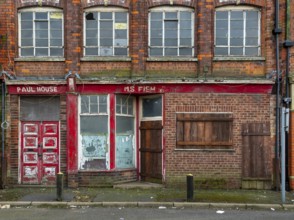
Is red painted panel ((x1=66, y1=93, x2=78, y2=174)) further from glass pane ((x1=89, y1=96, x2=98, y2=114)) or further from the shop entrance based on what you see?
the shop entrance

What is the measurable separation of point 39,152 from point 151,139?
391cm

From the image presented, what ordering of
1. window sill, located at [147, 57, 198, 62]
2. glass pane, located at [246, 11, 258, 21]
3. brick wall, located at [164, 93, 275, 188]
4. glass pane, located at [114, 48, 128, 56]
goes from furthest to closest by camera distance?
glass pane, located at [114, 48, 128, 56] < glass pane, located at [246, 11, 258, 21] < window sill, located at [147, 57, 198, 62] < brick wall, located at [164, 93, 275, 188]

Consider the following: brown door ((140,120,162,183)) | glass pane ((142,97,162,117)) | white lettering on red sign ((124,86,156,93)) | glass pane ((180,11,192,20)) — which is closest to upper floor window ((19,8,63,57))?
white lettering on red sign ((124,86,156,93))

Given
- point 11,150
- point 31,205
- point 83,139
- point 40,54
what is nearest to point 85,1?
point 40,54

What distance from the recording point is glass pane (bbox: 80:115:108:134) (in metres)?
13.0

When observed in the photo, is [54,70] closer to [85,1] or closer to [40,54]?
[40,54]

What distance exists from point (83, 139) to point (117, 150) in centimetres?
123

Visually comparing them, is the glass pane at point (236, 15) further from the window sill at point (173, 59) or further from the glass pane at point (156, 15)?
the glass pane at point (156, 15)

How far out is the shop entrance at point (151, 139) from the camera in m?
13.1

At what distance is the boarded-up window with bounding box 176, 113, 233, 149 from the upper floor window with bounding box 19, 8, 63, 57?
492 centimetres

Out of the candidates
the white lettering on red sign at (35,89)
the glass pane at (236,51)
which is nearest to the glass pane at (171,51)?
the glass pane at (236,51)

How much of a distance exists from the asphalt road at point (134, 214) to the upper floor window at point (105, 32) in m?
5.57

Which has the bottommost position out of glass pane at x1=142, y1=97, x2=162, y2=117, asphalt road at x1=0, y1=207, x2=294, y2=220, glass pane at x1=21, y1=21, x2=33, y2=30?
asphalt road at x1=0, y1=207, x2=294, y2=220

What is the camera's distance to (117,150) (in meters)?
13.2
